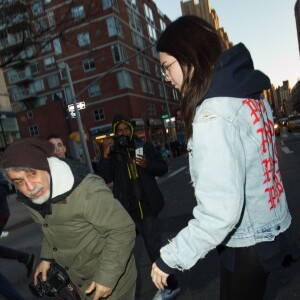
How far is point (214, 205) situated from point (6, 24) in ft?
40.5

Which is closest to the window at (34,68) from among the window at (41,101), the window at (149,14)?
the window at (41,101)

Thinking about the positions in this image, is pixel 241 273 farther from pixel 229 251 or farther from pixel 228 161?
pixel 228 161

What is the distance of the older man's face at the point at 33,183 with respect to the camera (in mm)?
1841

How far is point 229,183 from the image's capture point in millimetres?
1281

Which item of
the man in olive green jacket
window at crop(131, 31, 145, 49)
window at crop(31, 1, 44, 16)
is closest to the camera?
the man in olive green jacket

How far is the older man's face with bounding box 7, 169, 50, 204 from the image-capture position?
1.84 m

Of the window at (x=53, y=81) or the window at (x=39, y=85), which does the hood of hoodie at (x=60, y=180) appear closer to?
the window at (x=53, y=81)

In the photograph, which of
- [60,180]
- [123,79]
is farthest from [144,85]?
[60,180]

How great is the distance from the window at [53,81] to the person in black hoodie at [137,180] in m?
42.7

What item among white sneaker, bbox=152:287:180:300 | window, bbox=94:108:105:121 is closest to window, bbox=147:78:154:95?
window, bbox=94:108:105:121

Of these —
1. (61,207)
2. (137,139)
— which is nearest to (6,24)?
(137,139)

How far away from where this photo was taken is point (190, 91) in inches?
60.5

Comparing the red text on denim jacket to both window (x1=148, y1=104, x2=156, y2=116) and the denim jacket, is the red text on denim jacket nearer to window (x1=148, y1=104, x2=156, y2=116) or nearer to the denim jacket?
the denim jacket

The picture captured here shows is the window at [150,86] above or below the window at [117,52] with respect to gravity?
below
